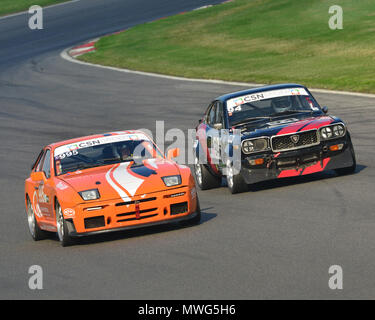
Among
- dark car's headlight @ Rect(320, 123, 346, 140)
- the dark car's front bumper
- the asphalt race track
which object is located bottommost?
the asphalt race track

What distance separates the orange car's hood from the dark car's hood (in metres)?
2.08

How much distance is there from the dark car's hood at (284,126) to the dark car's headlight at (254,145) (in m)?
0.08

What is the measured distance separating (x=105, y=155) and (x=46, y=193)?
98 cm

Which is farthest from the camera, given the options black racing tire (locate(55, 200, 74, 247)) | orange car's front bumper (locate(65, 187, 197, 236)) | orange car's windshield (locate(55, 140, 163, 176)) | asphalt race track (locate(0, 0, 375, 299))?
orange car's windshield (locate(55, 140, 163, 176))

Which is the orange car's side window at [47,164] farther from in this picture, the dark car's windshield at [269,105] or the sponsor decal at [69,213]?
the dark car's windshield at [269,105]

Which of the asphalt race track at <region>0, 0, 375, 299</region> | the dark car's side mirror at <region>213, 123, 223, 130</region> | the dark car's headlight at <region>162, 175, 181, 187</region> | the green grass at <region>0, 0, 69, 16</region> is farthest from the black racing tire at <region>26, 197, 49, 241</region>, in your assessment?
the green grass at <region>0, 0, 69, 16</region>

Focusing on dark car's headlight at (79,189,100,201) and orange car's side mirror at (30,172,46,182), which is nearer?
dark car's headlight at (79,189,100,201)

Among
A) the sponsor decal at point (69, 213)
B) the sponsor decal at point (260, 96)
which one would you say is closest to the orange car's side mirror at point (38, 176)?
Answer: the sponsor decal at point (69, 213)

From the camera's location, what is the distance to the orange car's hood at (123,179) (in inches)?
409

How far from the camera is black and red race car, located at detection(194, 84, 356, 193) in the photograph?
1270cm

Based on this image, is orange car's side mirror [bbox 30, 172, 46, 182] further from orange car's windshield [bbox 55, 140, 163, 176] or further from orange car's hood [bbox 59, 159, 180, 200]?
orange car's hood [bbox 59, 159, 180, 200]

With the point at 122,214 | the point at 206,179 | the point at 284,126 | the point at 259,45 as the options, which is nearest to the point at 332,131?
the point at 284,126

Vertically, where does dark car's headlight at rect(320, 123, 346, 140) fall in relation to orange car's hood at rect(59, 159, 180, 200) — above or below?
above

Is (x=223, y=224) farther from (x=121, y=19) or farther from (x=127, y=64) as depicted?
(x=121, y=19)
